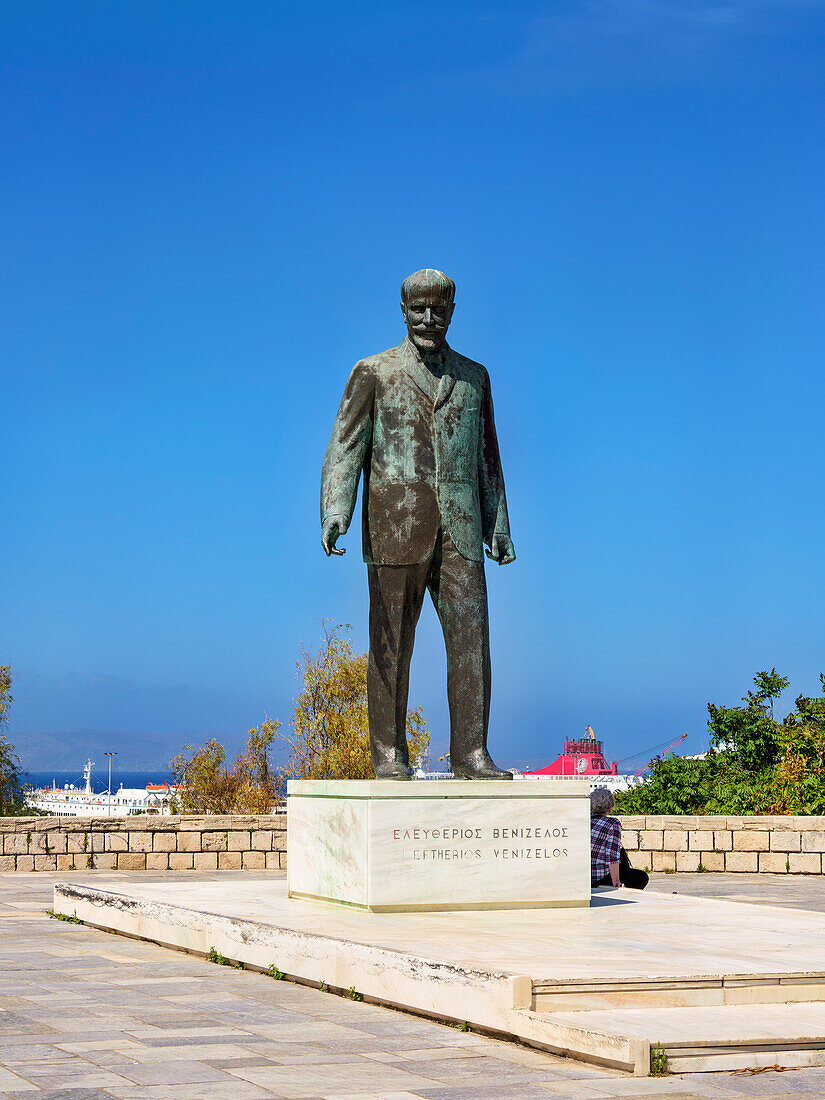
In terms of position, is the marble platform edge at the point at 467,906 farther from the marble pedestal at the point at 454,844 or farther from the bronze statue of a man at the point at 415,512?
the bronze statue of a man at the point at 415,512

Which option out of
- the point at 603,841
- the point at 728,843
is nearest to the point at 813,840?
the point at 728,843

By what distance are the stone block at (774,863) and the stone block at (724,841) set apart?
0.33 m

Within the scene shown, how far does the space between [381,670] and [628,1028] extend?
3.86 meters

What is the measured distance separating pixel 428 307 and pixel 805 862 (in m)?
8.35

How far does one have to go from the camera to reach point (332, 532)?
8.18 metres

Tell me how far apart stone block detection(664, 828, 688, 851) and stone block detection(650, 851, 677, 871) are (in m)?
0.06

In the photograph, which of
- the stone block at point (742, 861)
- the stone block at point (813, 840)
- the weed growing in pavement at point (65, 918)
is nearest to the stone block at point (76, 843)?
the weed growing in pavement at point (65, 918)

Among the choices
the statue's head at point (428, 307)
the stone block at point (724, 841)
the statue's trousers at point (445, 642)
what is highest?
the statue's head at point (428, 307)

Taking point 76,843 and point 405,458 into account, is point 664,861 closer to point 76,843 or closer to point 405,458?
point 76,843

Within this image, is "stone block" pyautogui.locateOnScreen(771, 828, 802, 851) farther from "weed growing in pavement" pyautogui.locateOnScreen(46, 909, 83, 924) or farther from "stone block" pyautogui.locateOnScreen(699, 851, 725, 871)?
"weed growing in pavement" pyautogui.locateOnScreen(46, 909, 83, 924)

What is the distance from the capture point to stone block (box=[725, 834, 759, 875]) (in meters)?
14.2

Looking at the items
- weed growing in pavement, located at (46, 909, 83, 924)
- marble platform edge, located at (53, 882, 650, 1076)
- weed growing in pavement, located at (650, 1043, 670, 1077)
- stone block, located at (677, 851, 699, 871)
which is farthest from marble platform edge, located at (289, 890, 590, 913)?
stone block, located at (677, 851, 699, 871)

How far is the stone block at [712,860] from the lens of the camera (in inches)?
563

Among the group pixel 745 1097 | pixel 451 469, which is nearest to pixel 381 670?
pixel 451 469
